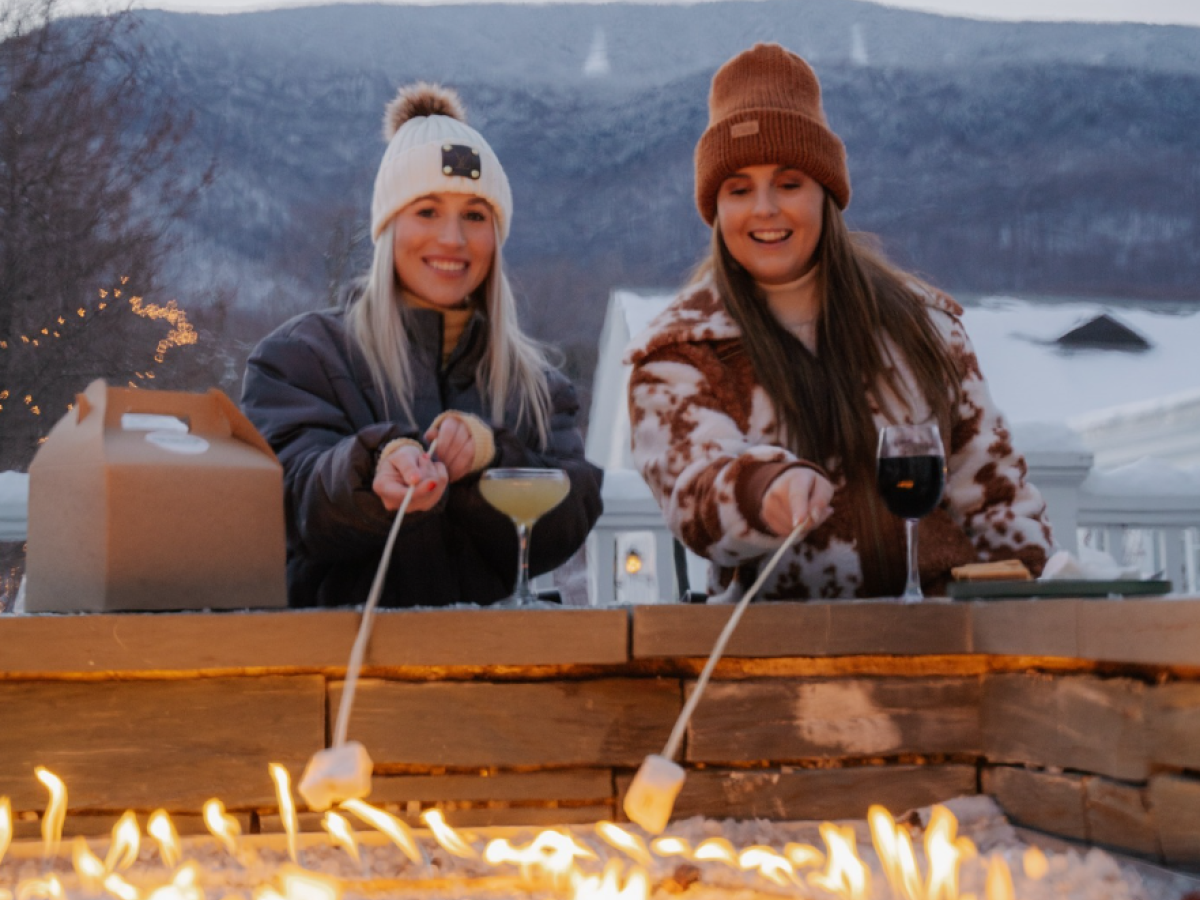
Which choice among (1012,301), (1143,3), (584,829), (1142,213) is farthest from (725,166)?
(1143,3)

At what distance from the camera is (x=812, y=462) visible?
78.1 inches

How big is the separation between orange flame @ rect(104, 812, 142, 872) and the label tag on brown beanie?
60.1 inches

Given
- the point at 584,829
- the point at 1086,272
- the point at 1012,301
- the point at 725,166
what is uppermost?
the point at 1086,272

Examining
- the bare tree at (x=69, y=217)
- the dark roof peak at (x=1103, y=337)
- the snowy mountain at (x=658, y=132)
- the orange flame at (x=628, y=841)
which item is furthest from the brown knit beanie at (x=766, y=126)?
the snowy mountain at (x=658, y=132)

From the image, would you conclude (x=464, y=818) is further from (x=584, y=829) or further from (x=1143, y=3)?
(x=1143, y=3)

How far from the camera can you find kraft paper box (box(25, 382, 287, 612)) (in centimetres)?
140

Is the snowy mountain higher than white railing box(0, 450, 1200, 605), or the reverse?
the snowy mountain

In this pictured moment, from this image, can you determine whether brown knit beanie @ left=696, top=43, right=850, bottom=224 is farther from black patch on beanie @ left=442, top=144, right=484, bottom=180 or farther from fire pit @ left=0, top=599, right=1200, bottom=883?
fire pit @ left=0, top=599, right=1200, bottom=883

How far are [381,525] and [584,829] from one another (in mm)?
628

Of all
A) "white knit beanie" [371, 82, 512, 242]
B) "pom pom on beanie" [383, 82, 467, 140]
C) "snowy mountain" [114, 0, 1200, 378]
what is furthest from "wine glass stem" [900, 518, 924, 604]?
"snowy mountain" [114, 0, 1200, 378]

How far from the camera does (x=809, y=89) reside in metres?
2.28

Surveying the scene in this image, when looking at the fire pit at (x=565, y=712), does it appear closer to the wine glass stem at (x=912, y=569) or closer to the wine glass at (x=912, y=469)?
the wine glass stem at (x=912, y=569)

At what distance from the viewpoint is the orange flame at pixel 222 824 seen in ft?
3.96

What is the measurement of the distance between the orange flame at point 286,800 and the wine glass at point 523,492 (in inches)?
17.8
